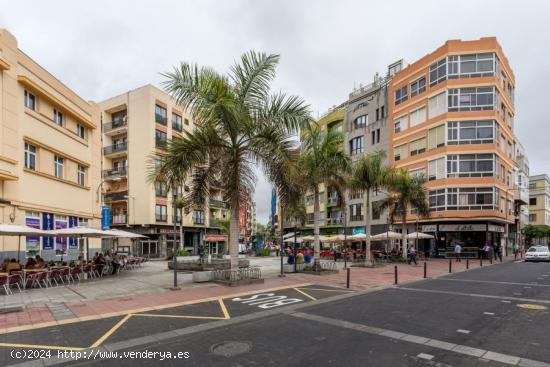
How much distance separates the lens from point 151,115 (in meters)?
42.7

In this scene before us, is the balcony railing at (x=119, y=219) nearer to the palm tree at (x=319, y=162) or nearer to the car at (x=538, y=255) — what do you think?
the palm tree at (x=319, y=162)

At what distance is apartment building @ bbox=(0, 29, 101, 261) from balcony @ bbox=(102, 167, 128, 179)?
18.2m

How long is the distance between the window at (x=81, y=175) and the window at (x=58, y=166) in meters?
1.92

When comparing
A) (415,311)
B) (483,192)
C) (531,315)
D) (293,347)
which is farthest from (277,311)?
(483,192)

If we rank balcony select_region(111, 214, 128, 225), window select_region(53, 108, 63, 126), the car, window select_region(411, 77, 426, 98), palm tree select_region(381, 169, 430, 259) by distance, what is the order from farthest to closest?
balcony select_region(111, 214, 128, 225) < window select_region(411, 77, 426, 98) < the car < palm tree select_region(381, 169, 430, 259) < window select_region(53, 108, 63, 126)

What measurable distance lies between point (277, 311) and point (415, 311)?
3893mm

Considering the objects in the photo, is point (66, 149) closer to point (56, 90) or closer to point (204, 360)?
point (56, 90)

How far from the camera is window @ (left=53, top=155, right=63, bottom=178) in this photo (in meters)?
21.9

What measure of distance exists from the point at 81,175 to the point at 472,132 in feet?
119

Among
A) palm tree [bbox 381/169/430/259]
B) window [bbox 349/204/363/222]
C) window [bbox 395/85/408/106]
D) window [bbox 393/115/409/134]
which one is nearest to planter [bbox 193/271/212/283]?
palm tree [bbox 381/169/430/259]

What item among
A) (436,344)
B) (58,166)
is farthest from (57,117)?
(436,344)

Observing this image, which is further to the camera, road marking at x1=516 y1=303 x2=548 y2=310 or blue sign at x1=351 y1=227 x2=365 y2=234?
blue sign at x1=351 y1=227 x2=365 y2=234

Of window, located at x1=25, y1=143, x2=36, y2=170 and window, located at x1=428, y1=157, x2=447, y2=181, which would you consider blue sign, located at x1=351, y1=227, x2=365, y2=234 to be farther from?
window, located at x1=25, y1=143, x2=36, y2=170

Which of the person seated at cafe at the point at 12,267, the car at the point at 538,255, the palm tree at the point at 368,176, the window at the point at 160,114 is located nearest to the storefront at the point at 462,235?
the car at the point at 538,255
